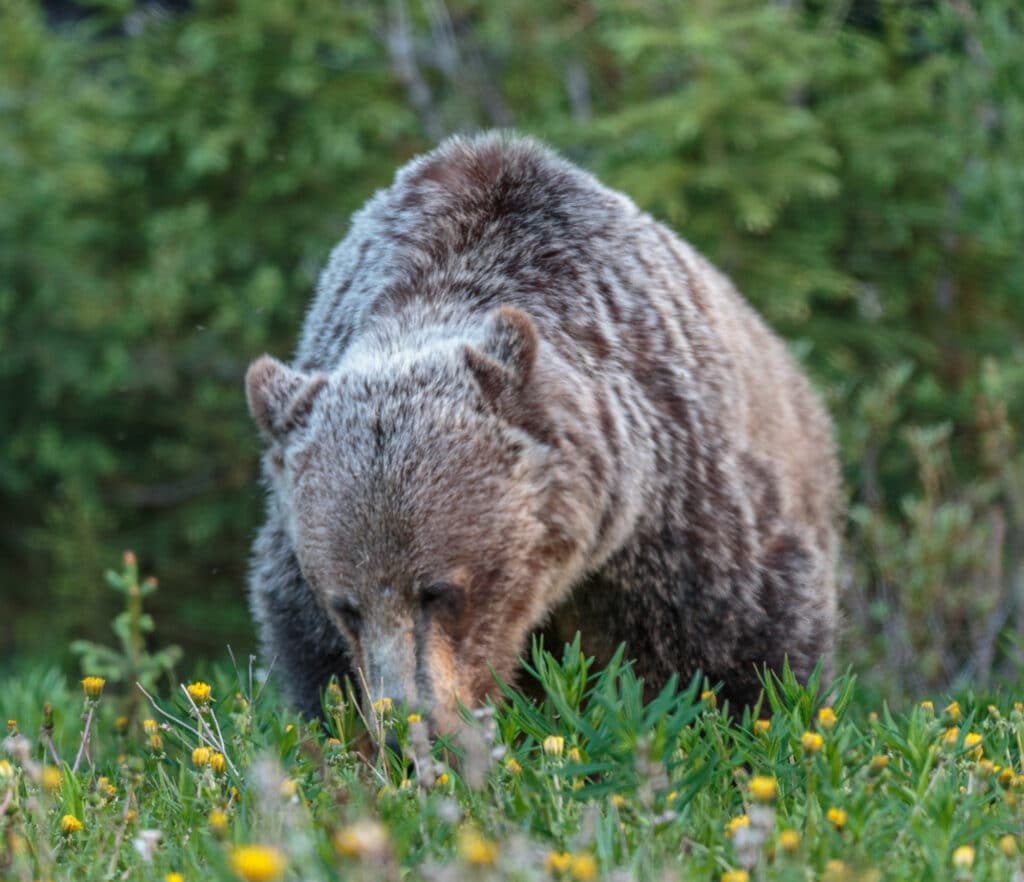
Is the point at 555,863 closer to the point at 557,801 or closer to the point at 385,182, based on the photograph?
the point at 557,801

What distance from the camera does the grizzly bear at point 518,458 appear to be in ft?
11.2

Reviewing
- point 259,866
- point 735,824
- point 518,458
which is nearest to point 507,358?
point 518,458

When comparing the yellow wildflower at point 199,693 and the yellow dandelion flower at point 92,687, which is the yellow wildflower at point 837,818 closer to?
the yellow wildflower at point 199,693

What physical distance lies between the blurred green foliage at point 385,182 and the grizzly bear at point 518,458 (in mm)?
2622

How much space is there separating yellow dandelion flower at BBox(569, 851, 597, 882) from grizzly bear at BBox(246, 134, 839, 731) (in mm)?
1187

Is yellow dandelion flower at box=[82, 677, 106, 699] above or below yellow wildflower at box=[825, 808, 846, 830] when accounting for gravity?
above

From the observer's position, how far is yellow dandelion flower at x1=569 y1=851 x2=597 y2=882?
196 centimetres

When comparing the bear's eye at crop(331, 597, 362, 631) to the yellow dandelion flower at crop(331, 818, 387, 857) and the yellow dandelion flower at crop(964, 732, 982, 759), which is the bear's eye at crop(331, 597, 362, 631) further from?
the yellow dandelion flower at crop(331, 818, 387, 857)

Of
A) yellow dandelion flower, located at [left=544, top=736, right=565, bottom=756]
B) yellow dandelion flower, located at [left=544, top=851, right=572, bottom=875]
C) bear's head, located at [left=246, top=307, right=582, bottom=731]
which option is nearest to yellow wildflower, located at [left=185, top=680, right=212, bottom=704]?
bear's head, located at [left=246, top=307, right=582, bottom=731]

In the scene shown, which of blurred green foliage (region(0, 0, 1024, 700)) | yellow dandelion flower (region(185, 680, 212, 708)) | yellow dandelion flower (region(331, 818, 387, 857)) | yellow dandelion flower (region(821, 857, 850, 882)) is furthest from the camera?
blurred green foliage (region(0, 0, 1024, 700))

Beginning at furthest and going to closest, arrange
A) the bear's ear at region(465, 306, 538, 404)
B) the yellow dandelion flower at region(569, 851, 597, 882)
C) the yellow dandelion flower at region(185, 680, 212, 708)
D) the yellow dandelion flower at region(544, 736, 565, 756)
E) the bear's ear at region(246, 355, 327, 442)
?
the bear's ear at region(246, 355, 327, 442), the bear's ear at region(465, 306, 538, 404), the yellow dandelion flower at region(185, 680, 212, 708), the yellow dandelion flower at region(544, 736, 565, 756), the yellow dandelion flower at region(569, 851, 597, 882)

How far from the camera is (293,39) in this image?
28.5 ft

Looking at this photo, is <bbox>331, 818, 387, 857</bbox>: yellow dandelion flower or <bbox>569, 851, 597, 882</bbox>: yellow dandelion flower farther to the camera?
<bbox>569, 851, 597, 882</bbox>: yellow dandelion flower

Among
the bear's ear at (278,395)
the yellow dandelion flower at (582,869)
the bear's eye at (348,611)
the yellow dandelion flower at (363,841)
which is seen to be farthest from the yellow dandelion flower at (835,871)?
the bear's ear at (278,395)
